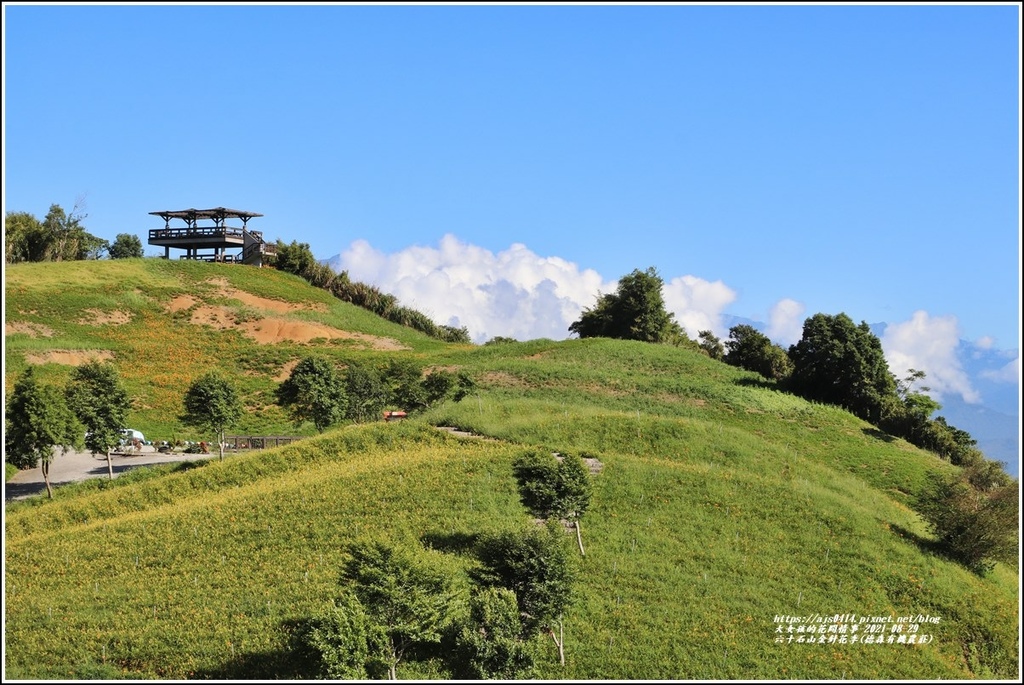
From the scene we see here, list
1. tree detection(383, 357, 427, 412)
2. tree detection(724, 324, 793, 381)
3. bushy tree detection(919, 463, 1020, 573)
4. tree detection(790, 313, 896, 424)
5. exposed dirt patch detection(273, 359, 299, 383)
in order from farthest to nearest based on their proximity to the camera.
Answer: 1. tree detection(724, 324, 793, 381)
2. exposed dirt patch detection(273, 359, 299, 383)
3. tree detection(790, 313, 896, 424)
4. tree detection(383, 357, 427, 412)
5. bushy tree detection(919, 463, 1020, 573)

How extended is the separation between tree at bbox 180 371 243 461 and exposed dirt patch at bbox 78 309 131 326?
4082 cm

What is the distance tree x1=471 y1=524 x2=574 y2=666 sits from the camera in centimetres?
2906

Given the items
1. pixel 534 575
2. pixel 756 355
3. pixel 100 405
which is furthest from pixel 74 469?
pixel 756 355

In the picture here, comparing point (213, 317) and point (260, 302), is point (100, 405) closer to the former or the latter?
point (213, 317)

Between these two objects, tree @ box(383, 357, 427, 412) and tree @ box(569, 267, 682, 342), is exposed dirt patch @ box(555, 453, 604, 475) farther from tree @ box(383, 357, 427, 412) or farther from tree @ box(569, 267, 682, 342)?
tree @ box(569, 267, 682, 342)

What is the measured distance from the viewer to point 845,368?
72.9 metres

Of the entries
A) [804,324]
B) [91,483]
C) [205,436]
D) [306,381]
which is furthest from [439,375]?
[804,324]

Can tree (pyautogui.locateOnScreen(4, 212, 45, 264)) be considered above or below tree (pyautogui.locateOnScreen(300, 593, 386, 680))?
above

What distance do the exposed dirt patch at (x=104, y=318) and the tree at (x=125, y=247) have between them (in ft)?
246

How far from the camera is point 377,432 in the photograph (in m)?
51.5

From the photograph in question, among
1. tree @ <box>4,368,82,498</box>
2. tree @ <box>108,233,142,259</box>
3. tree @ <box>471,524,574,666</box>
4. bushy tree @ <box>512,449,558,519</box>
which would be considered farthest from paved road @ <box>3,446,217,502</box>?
tree @ <box>108,233,142,259</box>

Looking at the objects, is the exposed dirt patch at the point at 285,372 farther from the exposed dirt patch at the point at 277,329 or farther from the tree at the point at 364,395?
the tree at the point at 364,395

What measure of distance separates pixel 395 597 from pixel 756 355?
2702 inches

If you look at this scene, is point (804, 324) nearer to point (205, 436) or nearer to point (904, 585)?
point (904, 585)
